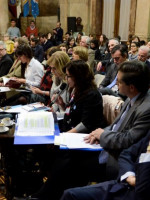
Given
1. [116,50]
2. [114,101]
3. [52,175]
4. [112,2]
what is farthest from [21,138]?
[112,2]

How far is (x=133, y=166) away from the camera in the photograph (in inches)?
67.7

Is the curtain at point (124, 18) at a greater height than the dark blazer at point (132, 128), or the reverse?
the curtain at point (124, 18)

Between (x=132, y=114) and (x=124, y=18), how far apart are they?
957 centimetres

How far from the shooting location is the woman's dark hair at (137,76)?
186cm

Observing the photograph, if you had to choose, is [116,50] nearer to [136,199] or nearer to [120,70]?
[120,70]

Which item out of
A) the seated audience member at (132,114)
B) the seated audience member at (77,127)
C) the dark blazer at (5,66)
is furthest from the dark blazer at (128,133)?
the dark blazer at (5,66)

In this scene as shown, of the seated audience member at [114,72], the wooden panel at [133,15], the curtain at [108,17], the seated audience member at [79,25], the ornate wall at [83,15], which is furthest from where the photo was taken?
the seated audience member at [79,25]

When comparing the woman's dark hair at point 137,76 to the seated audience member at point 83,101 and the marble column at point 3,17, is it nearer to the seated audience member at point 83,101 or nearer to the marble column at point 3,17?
the seated audience member at point 83,101

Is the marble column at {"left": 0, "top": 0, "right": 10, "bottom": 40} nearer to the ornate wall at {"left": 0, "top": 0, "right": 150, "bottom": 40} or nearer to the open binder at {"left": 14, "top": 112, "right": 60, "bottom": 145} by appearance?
the ornate wall at {"left": 0, "top": 0, "right": 150, "bottom": 40}

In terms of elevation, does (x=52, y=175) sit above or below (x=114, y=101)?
below

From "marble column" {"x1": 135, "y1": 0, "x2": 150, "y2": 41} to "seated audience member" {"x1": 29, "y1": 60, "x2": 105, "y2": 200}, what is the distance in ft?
22.8

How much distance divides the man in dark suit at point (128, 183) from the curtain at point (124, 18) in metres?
9.51

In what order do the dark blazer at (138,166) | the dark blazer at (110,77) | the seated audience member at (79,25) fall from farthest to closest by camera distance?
1. the seated audience member at (79,25)
2. the dark blazer at (110,77)
3. the dark blazer at (138,166)

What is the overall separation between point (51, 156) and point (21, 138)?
0.64 metres
